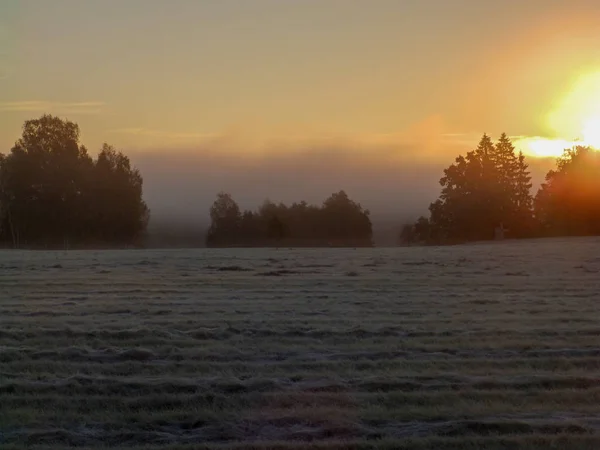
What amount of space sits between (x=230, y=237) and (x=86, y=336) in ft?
145

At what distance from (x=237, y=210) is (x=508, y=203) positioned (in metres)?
22.5

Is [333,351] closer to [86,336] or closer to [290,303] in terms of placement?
[86,336]

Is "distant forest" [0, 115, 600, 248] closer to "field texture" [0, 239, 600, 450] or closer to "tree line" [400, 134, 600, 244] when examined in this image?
"tree line" [400, 134, 600, 244]

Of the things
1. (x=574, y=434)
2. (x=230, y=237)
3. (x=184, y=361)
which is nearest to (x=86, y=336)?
(x=184, y=361)

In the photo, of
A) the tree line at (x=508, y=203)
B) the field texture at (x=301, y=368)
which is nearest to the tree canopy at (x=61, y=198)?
the tree line at (x=508, y=203)

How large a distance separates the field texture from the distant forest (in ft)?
124

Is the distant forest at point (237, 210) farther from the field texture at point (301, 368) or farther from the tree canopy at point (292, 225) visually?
the field texture at point (301, 368)

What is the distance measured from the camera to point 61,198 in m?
54.2

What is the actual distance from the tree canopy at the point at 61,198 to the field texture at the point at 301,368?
3860 cm

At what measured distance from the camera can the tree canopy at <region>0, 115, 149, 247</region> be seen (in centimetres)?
5356

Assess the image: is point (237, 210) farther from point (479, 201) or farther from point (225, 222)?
point (479, 201)

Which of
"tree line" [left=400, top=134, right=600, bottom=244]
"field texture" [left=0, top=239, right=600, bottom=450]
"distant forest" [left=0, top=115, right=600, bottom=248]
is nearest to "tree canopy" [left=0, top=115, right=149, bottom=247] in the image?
"distant forest" [left=0, top=115, right=600, bottom=248]

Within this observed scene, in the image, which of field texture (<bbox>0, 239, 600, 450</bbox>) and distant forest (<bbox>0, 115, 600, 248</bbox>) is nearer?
field texture (<bbox>0, 239, 600, 450</bbox>)

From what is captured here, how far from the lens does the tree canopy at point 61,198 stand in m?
53.6
